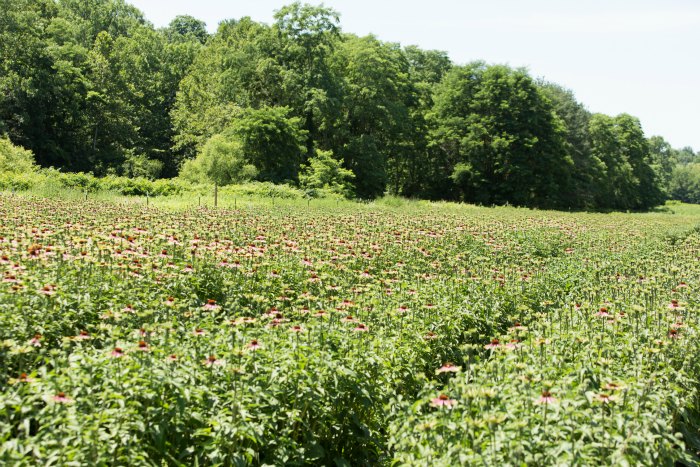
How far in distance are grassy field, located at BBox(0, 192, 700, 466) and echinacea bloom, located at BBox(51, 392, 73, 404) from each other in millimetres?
21

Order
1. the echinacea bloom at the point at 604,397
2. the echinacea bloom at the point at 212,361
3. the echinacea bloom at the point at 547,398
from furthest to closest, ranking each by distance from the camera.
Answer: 1. the echinacea bloom at the point at 212,361
2. the echinacea bloom at the point at 547,398
3. the echinacea bloom at the point at 604,397

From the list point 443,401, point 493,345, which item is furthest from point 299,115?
point 443,401

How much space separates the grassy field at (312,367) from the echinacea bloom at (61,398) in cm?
2

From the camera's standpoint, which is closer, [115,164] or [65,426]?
[65,426]

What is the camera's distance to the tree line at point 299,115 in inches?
1565

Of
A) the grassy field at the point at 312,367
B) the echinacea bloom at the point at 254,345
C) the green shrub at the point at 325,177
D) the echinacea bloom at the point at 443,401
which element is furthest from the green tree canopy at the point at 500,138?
the echinacea bloom at the point at 443,401

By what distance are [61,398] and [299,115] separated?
3998 cm

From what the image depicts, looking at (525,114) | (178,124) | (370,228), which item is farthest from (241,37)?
(370,228)

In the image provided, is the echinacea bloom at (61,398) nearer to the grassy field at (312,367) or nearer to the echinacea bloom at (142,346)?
the grassy field at (312,367)

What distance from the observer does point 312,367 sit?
4.61m

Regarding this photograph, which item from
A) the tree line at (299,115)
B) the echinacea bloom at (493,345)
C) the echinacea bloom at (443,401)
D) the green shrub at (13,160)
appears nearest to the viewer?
the echinacea bloom at (443,401)

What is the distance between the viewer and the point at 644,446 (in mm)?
3623

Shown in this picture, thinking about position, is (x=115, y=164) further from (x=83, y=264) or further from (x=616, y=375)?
(x=616, y=375)

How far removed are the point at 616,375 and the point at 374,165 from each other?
38.0m
